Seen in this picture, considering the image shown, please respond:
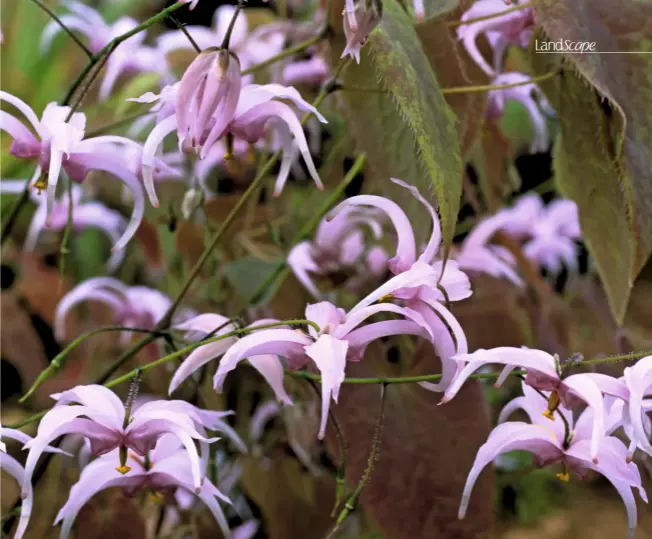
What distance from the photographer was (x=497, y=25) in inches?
13.5

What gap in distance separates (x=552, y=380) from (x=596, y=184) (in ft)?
0.39

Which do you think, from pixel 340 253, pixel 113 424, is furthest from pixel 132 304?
pixel 113 424

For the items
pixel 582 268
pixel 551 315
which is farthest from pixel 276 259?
pixel 582 268

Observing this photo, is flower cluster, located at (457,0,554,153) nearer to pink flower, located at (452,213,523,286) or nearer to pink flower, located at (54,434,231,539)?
pink flower, located at (452,213,523,286)

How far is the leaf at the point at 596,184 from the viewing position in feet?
1.01

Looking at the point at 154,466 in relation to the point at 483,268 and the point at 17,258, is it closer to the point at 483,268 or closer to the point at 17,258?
the point at 483,268

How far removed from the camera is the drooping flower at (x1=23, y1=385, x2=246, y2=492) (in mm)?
228

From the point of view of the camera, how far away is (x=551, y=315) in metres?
0.54

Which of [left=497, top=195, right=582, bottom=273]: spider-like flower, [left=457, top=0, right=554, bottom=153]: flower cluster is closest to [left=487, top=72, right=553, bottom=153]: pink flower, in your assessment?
[left=457, top=0, right=554, bottom=153]: flower cluster

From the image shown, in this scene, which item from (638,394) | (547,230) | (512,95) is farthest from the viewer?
(547,230)

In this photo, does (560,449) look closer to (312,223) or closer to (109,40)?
(312,223)

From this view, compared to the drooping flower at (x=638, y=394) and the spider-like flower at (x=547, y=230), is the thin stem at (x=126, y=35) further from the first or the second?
the spider-like flower at (x=547, y=230)

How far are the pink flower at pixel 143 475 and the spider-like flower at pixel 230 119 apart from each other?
0.10 m

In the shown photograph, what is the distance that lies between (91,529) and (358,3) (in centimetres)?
26
